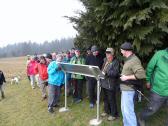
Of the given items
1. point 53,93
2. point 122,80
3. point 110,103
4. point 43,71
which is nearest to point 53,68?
point 53,93

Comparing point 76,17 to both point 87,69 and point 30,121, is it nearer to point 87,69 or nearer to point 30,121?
point 87,69

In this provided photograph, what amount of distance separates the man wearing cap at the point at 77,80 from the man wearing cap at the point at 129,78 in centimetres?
359

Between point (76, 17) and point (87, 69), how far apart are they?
2.76m

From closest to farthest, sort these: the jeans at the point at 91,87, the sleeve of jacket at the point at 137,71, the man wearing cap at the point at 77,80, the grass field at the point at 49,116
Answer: the sleeve of jacket at the point at 137,71
the grass field at the point at 49,116
the jeans at the point at 91,87
the man wearing cap at the point at 77,80

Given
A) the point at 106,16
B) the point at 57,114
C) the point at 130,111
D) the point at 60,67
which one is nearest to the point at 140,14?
the point at 106,16

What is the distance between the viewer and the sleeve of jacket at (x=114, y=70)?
8.29 metres

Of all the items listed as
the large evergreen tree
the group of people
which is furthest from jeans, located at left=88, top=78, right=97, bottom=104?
the large evergreen tree

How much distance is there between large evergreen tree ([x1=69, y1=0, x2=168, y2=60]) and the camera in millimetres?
7102

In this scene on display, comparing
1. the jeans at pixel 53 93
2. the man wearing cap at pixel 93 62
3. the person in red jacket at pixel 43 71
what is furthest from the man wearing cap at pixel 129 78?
the person in red jacket at pixel 43 71

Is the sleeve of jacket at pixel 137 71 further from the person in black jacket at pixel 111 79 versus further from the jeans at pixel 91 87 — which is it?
the jeans at pixel 91 87

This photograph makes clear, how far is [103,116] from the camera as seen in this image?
9.20 meters

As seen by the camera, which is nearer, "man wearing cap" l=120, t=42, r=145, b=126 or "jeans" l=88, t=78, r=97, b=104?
"man wearing cap" l=120, t=42, r=145, b=126

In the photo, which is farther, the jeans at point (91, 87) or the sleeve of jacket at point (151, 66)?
the jeans at point (91, 87)

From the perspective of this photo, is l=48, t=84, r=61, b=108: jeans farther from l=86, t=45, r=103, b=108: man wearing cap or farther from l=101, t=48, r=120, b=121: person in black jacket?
l=101, t=48, r=120, b=121: person in black jacket
